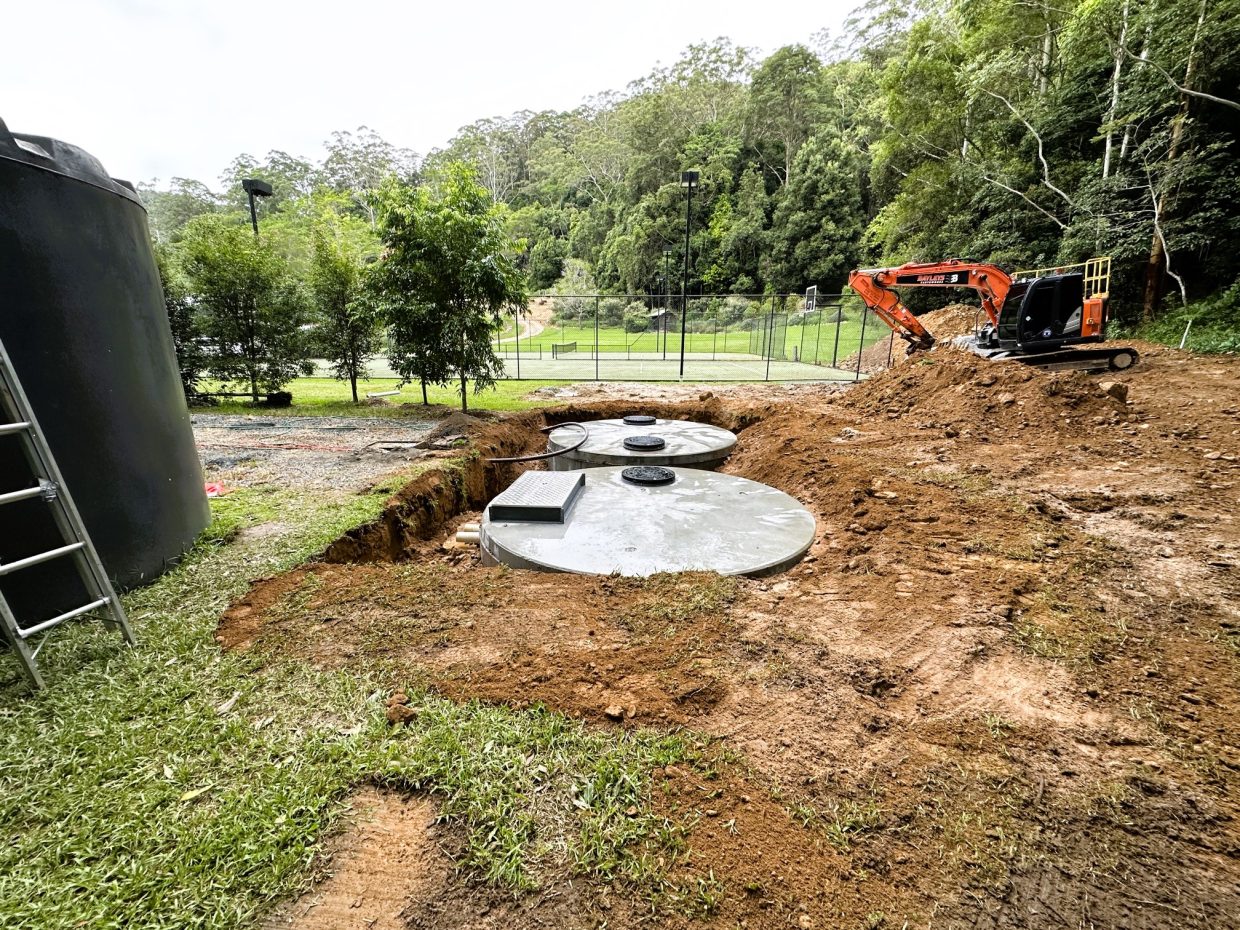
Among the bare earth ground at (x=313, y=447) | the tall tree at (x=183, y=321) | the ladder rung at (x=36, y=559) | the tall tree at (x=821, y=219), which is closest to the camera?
the ladder rung at (x=36, y=559)

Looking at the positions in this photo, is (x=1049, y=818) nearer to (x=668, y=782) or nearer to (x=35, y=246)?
(x=668, y=782)

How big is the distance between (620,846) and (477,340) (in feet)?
29.1

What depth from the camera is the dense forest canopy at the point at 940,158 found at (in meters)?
12.8

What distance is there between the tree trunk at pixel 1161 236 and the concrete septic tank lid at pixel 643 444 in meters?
14.3

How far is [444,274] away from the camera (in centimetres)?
873

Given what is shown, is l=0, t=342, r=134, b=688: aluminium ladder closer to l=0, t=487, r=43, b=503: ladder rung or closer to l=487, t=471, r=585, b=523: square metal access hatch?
l=0, t=487, r=43, b=503: ladder rung

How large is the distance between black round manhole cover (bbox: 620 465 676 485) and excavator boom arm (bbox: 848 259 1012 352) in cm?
807

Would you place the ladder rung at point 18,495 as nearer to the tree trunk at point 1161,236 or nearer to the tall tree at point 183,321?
the tall tree at point 183,321

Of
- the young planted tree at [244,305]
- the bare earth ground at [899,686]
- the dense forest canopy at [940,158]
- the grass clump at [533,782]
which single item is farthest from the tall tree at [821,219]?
the grass clump at [533,782]

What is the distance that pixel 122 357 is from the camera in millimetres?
2982

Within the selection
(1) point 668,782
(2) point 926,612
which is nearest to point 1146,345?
(2) point 926,612

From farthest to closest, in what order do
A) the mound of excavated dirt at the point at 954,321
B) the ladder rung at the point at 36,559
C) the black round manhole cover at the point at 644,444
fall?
1. the mound of excavated dirt at the point at 954,321
2. the black round manhole cover at the point at 644,444
3. the ladder rung at the point at 36,559

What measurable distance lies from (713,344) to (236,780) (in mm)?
25352

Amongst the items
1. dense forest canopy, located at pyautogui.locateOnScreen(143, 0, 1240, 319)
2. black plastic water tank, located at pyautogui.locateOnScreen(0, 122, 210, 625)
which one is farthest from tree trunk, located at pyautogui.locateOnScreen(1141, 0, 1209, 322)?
black plastic water tank, located at pyautogui.locateOnScreen(0, 122, 210, 625)
